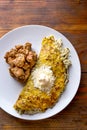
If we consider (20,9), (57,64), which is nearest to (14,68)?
(57,64)

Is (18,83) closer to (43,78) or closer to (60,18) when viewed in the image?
(43,78)

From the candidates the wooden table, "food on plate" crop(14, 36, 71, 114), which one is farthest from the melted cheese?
the wooden table

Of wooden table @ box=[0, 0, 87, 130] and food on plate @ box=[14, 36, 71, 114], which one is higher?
wooden table @ box=[0, 0, 87, 130]

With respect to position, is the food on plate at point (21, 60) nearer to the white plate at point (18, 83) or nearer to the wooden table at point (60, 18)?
the white plate at point (18, 83)

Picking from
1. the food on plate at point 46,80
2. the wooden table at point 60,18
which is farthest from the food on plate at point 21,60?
the wooden table at point 60,18

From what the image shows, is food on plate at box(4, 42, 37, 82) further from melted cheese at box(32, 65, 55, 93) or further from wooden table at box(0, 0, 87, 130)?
wooden table at box(0, 0, 87, 130)

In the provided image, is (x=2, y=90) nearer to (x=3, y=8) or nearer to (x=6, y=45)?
(x=6, y=45)
